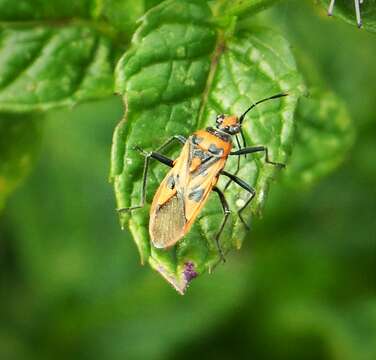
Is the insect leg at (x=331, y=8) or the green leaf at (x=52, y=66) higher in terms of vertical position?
the insect leg at (x=331, y=8)

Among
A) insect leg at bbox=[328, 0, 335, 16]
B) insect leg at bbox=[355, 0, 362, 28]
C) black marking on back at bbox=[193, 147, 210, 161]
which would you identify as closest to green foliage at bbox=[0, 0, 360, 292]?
black marking on back at bbox=[193, 147, 210, 161]

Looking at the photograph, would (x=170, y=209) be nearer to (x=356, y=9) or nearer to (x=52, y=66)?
(x=52, y=66)

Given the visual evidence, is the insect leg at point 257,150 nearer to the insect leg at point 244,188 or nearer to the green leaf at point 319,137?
the insect leg at point 244,188

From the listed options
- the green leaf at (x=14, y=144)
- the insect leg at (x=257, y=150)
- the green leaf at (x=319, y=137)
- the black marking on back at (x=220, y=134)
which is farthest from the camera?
the green leaf at (x=319, y=137)

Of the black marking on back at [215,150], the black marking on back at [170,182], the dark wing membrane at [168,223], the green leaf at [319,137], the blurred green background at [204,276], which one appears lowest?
the blurred green background at [204,276]

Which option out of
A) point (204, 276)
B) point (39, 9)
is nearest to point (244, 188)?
point (39, 9)

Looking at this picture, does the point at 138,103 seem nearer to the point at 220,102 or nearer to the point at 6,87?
the point at 220,102

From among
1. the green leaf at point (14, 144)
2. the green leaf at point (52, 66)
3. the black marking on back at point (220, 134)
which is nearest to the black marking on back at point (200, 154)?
the black marking on back at point (220, 134)

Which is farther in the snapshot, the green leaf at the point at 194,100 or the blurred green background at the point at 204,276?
the blurred green background at the point at 204,276
